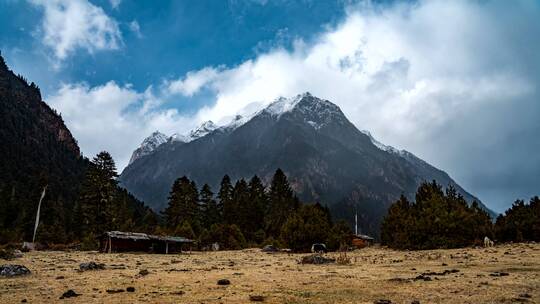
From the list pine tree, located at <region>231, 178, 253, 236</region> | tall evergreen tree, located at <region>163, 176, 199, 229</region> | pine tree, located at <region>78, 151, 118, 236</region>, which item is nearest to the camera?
pine tree, located at <region>78, 151, 118, 236</region>

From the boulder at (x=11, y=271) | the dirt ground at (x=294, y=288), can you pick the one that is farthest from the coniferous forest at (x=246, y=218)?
the boulder at (x=11, y=271)

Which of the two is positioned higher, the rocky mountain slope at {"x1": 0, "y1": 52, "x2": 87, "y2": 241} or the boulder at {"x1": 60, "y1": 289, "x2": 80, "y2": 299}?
the rocky mountain slope at {"x1": 0, "y1": 52, "x2": 87, "y2": 241}

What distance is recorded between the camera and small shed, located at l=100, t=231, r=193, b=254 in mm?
53434

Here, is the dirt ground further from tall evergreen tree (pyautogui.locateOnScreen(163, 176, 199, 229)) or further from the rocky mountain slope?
tall evergreen tree (pyautogui.locateOnScreen(163, 176, 199, 229))

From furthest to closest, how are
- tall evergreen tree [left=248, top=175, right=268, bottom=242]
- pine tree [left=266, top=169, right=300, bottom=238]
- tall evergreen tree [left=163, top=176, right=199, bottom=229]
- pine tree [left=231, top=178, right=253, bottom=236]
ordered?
tall evergreen tree [left=248, top=175, right=268, bottom=242] < pine tree [left=231, top=178, right=253, bottom=236] < pine tree [left=266, top=169, right=300, bottom=238] < tall evergreen tree [left=163, top=176, right=199, bottom=229]

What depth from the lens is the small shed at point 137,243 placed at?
53.4 m

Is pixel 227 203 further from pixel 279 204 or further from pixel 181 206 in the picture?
pixel 279 204

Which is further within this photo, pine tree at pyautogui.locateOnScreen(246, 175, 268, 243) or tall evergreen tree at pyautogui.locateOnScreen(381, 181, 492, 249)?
pine tree at pyautogui.locateOnScreen(246, 175, 268, 243)

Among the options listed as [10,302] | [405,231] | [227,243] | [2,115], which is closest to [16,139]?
[2,115]

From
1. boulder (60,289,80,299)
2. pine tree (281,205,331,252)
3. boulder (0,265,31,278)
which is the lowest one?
boulder (60,289,80,299)

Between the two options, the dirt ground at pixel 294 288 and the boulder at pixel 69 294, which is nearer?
the dirt ground at pixel 294 288

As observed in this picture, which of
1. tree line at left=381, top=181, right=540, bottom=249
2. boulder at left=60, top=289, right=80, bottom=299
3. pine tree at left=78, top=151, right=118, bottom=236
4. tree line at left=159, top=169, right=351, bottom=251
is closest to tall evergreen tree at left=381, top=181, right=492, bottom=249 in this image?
tree line at left=381, top=181, right=540, bottom=249

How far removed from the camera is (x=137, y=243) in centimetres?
5688

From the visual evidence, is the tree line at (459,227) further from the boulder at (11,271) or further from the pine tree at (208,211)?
the pine tree at (208,211)
